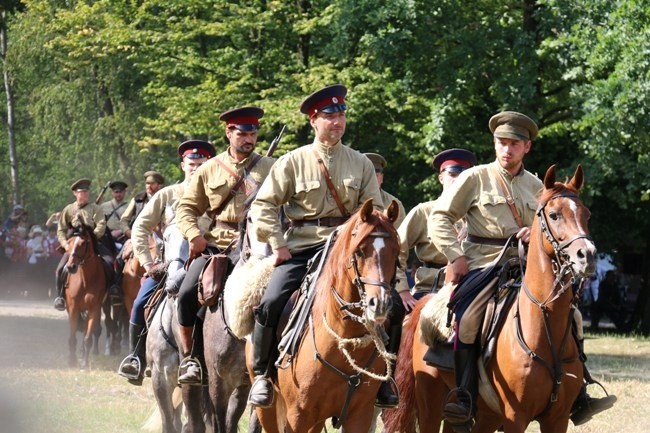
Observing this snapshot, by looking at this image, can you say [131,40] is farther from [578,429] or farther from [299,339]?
[299,339]

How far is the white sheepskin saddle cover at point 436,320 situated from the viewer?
28.0ft

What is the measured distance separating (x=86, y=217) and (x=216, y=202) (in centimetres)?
1152

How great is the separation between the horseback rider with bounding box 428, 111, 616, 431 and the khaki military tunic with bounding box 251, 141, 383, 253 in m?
0.87

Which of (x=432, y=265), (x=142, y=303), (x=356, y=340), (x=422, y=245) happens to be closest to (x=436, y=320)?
(x=356, y=340)

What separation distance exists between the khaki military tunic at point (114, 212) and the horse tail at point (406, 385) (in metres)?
13.2

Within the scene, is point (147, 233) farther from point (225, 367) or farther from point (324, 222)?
point (324, 222)

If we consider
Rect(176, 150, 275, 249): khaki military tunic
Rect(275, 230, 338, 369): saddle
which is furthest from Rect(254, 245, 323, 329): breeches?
Rect(176, 150, 275, 249): khaki military tunic

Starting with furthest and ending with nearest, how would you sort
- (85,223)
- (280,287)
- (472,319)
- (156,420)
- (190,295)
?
(85,223) → (156,420) → (190,295) → (472,319) → (280,287)

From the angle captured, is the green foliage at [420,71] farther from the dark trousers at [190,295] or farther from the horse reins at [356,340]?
the horse reins at [356,340]

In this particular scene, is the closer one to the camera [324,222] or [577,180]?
[577,180]

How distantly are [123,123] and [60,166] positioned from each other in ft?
44.7

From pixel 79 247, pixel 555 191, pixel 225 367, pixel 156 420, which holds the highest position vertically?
pixel 555 191

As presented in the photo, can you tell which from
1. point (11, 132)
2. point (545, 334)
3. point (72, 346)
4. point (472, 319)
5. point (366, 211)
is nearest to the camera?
point (366, 211)

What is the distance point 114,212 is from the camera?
22.0 m
